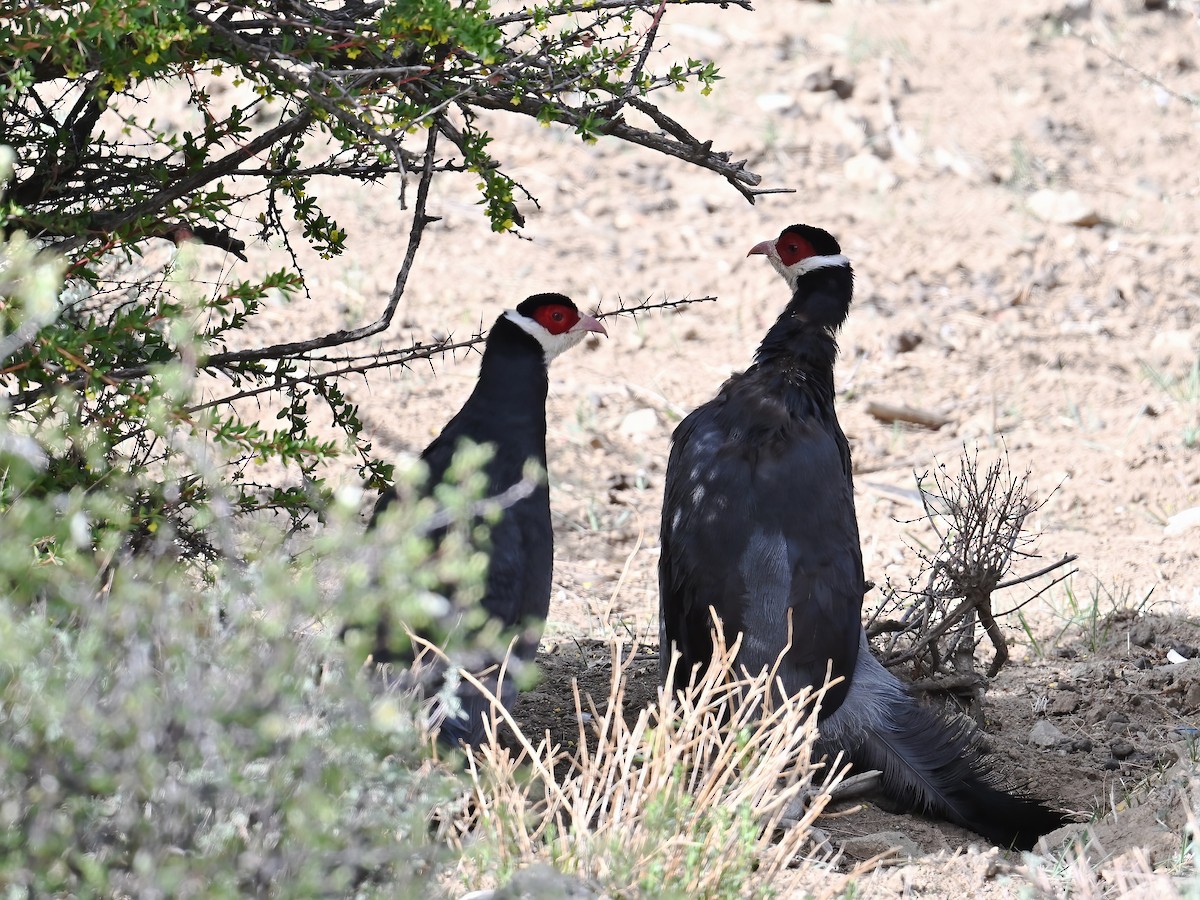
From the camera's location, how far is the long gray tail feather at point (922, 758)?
4305mm

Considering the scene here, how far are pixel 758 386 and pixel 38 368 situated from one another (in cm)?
234

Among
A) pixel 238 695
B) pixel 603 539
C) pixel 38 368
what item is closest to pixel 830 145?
pixel 603 539

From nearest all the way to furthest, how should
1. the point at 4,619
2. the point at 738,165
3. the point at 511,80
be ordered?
1. the point at 4,619
2. the point at 511,80
3. the point at 738,165

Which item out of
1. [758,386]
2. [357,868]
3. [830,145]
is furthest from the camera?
[830,145]

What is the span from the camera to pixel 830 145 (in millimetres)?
10844

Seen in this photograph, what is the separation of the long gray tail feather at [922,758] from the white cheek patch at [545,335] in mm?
1409

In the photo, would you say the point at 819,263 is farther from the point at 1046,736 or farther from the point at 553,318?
the point at 1046,736

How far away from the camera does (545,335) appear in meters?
4.64

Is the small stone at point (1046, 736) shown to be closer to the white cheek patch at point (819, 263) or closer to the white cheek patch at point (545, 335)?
the white cheek patch at point (819, 263)

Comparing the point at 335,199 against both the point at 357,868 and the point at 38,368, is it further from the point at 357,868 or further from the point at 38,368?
the point at 357,868

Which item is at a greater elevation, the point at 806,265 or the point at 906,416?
the point at 806,265

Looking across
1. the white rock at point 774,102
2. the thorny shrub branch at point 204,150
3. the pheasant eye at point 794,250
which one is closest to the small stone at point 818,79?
the white rock at point 774,102

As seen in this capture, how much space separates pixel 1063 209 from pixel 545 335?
6.34 metres

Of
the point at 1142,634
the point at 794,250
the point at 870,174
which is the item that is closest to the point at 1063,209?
the point at 870,174
